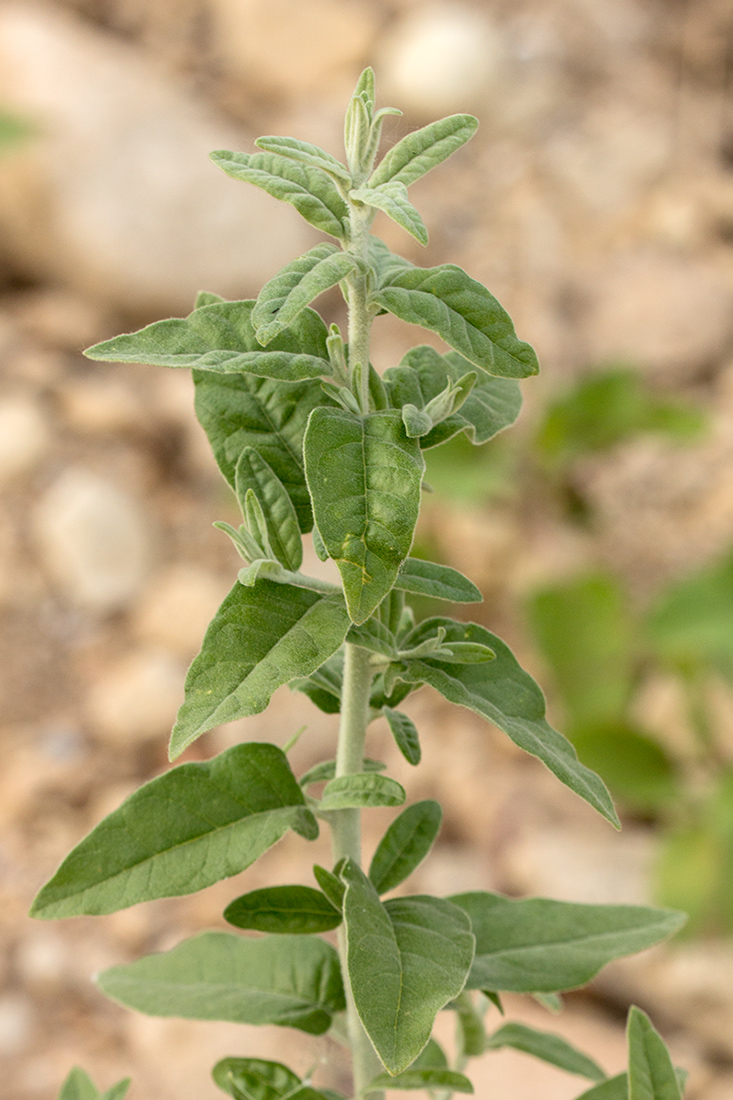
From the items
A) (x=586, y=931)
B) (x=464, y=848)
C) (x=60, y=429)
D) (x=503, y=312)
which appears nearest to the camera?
(x=503, y=312)

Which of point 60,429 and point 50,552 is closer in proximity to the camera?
point 50,552

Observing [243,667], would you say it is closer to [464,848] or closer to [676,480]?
[464,848]

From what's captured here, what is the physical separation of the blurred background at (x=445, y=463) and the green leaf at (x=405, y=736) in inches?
13.6

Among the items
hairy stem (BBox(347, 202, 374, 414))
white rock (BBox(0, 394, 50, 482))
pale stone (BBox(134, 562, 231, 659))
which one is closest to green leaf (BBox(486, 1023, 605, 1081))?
hairy stem (BBox(347, 202, 374, 414))

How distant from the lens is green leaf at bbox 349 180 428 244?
44 centimetres

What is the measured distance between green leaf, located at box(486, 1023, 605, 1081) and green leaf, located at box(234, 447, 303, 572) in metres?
0.31

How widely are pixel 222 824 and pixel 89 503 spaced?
211cm

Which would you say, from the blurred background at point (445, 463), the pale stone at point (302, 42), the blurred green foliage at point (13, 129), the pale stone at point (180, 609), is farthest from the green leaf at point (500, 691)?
the pale stone at point (302, 42)

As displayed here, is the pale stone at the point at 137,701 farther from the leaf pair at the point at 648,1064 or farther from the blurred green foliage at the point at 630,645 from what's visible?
the leaf pair at the point at 648,1064

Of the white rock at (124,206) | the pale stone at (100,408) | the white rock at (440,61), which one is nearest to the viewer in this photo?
the pale stone at (100,408)

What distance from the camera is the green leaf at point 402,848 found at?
59 cm

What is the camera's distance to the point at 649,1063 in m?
0.56

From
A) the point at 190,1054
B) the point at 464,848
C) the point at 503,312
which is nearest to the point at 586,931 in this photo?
the point at 503,312

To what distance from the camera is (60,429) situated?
276 cm
